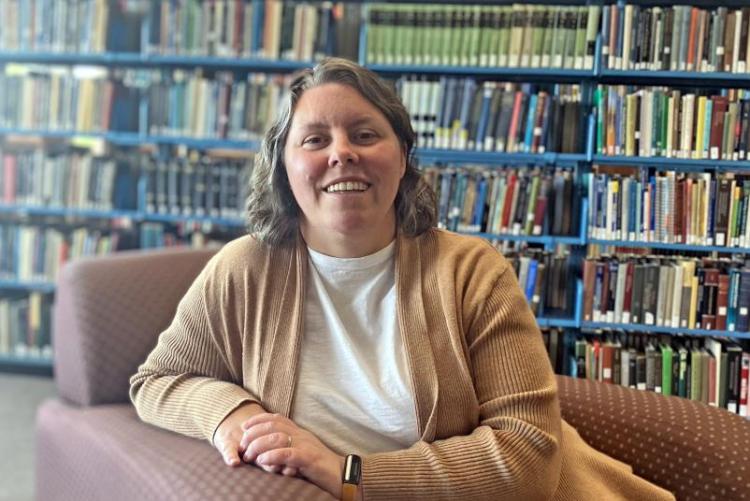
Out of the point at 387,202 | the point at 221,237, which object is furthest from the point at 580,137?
the point at 387,202

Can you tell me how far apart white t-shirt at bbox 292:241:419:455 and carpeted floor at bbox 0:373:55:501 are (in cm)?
159

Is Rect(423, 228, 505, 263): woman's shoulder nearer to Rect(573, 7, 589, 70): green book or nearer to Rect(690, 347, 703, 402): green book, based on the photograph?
Rect(573, 7, 589, 70): green book

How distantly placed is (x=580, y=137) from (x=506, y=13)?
0.61 meters

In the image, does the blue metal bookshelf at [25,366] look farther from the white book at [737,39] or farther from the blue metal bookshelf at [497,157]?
the white book at [737,39]

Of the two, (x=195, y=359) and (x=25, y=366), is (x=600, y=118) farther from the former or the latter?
(x=25, y=366)

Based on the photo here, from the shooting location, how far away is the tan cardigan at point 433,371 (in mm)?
1060

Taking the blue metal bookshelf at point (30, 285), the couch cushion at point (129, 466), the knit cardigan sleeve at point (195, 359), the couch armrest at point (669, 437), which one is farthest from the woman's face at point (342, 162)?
the blue metal bookshelf at point (30, 285)

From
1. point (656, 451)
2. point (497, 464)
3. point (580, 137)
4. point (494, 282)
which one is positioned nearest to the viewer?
point (497, 464)

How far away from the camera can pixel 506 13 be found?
9.50 feet

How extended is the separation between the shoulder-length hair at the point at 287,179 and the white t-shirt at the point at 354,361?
8 centimetres

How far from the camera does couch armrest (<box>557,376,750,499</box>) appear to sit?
4.24 ft

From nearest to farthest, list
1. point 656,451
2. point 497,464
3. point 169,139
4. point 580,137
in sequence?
point 497,464 < point 656,451 < point 580,137 < point 169,139

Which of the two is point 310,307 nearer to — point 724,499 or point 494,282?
point 494,282

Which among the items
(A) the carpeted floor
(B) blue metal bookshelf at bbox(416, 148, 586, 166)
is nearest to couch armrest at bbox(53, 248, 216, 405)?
(A) the carpeted floor
